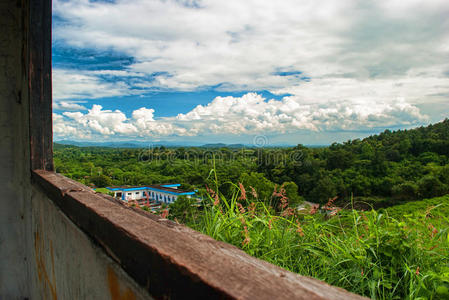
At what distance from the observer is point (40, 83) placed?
1981mm

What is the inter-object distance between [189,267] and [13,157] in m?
2.36

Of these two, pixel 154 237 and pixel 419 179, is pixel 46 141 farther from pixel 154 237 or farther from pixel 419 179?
pixel 419 179

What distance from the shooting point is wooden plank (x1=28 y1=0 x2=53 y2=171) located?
1936 mm

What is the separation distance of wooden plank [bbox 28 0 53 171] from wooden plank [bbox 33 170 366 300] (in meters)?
1.55

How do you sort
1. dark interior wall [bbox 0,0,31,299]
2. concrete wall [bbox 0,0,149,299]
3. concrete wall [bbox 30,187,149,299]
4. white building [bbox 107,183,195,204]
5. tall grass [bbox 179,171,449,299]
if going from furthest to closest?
white building [bbox 107,183,195,204]
dark interior wall [bbox 0,0,31,299]
concrete wall [bbox 0,0,149,299]
tall grass [bbox 179,171,449,299]
concrete wall [bbox 30,187,149,299]

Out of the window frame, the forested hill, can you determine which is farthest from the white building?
the forested hill

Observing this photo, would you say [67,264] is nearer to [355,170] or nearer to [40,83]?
[40,83]

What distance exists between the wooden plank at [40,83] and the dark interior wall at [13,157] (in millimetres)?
133

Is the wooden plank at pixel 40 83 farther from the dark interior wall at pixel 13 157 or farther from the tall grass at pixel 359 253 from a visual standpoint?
the tall grass at pixel 359 253

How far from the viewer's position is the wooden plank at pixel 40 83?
1.94 meters

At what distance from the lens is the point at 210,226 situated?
64.9 inches

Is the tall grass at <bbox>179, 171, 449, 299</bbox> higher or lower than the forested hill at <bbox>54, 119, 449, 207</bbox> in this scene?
higher

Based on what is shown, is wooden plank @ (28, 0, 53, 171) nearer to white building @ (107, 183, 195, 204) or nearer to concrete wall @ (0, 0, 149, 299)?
concrete wall @ (0, 0, 149, 299)

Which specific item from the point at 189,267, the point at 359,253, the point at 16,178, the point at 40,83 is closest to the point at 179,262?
the point at 189,267
